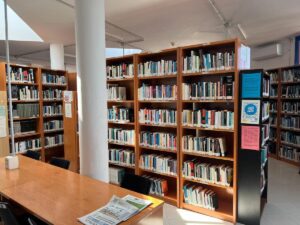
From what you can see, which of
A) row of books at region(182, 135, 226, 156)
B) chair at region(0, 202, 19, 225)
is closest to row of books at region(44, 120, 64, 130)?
row of books at region(182, 135, 226, 156)

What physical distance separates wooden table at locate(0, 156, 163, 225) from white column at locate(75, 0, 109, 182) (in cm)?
29

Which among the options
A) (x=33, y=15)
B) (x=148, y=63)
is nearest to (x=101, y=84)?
(x=148, y=63)

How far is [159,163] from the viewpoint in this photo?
3609mm

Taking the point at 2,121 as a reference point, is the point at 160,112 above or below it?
above

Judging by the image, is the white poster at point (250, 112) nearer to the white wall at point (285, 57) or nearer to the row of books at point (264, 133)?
the row of books at point (264, 133)

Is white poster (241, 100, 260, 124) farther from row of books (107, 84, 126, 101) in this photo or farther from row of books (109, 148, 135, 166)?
row of books (107, 84, 126, 101)

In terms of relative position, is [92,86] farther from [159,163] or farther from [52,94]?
Result: [52,94]

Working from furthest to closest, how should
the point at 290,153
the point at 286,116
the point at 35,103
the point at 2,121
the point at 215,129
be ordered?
the point at 286,116 < the point at 290,153 < the point at 35,103 < the point at 2,121 < the point at 215,129

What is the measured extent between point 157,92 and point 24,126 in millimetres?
3359

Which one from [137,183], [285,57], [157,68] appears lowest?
[137,183]

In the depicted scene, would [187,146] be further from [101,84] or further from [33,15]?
[33,15]

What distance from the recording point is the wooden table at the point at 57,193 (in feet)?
5.49

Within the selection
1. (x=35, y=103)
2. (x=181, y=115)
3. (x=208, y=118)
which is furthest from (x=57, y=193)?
(x=35, y=103)

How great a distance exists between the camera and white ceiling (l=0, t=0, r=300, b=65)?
4055 mm
